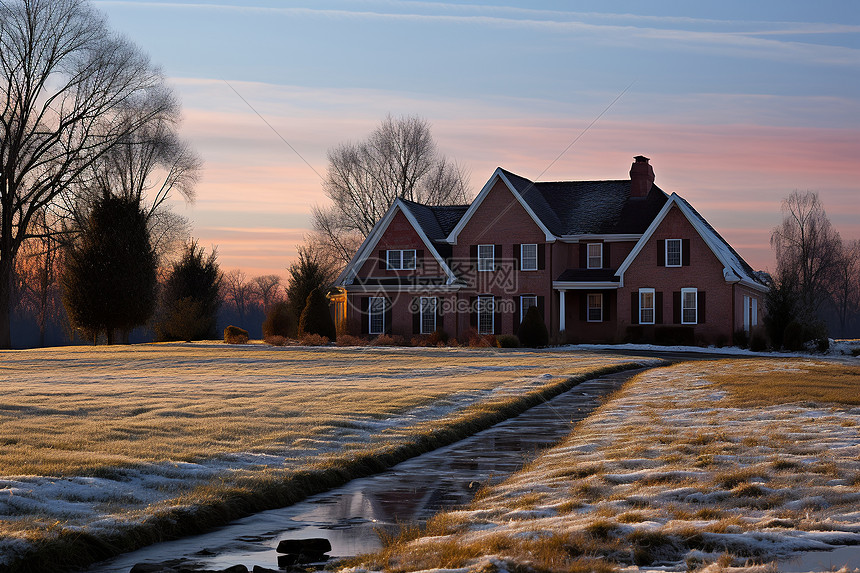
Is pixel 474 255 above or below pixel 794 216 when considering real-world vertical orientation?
below

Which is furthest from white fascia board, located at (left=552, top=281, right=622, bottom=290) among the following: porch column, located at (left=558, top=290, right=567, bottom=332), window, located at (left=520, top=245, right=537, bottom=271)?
window, located at (left=520, top=245, right=537, bottom=271)

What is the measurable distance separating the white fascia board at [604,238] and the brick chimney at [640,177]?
4.30 m

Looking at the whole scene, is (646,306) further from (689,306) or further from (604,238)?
(604,238)

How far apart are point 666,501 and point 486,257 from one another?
42.0 metres

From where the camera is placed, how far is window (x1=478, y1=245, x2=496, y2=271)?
165ft

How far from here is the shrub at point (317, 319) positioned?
164 ft

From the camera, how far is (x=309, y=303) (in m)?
50.6

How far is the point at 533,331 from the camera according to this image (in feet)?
148

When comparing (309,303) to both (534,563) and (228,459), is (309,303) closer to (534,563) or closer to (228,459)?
(228,459)

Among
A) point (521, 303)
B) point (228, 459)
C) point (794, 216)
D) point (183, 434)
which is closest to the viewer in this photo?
point (228, 459)

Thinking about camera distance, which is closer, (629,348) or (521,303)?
(629,348)

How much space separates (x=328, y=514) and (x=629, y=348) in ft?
121

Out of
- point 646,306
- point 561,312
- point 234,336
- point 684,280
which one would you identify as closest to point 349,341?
point 234,336

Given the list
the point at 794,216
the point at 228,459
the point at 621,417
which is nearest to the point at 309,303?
the point at 621,417
